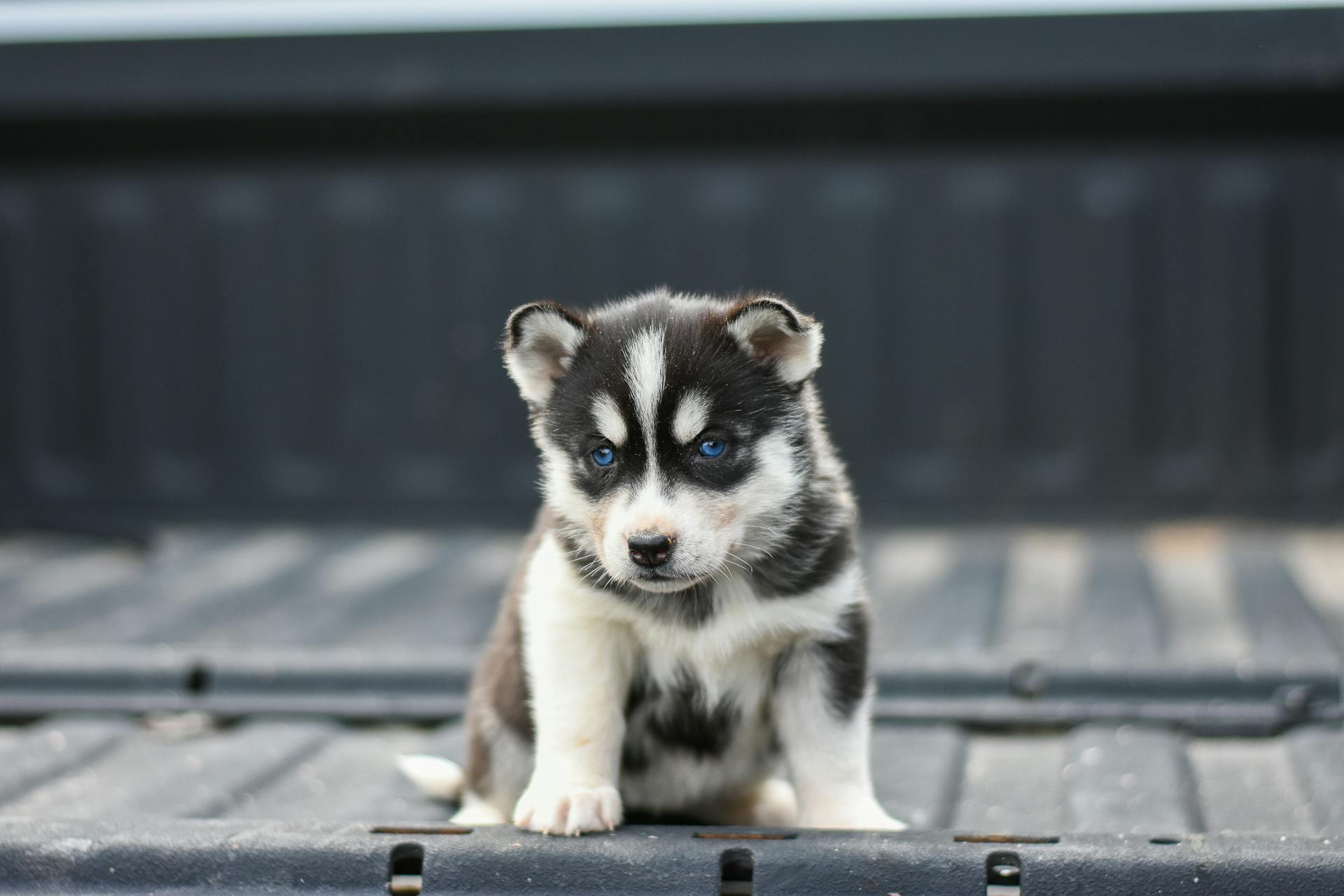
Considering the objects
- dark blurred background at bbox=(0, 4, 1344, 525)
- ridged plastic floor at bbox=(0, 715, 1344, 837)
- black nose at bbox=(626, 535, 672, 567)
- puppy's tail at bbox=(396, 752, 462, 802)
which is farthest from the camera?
dark blurred background at bbox=(0, 4, 1344, 525)

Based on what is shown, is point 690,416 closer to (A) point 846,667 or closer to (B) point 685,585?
(B) point 685,585

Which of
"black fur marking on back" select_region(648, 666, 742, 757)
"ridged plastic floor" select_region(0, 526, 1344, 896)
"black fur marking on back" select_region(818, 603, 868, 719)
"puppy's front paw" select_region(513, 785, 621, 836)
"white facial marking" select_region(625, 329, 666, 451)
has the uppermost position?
Result: "white facial marking" select_region(625, 329, 666, 451)

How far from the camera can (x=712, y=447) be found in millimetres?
2941

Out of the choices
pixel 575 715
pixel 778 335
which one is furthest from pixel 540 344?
pixel 575 715

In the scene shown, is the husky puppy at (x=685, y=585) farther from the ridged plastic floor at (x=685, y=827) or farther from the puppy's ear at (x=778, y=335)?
the ridged plastic floor at (x=685, y=827)

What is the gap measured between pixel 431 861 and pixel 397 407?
4.37m

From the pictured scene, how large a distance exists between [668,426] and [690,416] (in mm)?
46

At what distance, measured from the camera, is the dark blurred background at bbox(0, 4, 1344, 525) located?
641cm

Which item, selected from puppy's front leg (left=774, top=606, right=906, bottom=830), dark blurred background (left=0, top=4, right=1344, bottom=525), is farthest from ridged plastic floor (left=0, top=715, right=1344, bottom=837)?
dark blurred background (left=0, top=4, right=1344, bottom=525)

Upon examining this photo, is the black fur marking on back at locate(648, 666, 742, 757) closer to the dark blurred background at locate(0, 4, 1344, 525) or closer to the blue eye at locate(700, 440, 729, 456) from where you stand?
the blue eye at locate(700, 440, 729, 456)

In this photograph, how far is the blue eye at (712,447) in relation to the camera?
9.61ft

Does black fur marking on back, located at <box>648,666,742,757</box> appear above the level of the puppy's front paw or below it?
above

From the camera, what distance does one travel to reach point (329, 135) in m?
6.88

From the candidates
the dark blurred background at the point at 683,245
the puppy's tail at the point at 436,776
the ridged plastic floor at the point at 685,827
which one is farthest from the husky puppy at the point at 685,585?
the dark blurred background at the point at 683,245
